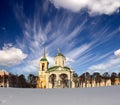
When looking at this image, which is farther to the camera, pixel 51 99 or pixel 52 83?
pixel 52 83

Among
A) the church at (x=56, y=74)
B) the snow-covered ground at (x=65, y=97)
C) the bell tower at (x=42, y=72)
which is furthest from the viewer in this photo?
the bell tower at (x=42, y=72)

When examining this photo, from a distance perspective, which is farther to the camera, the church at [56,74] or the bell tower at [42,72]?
the bell tower at [42,72]

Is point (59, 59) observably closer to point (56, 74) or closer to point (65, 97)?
point (56, 74)

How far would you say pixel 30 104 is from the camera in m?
2.69

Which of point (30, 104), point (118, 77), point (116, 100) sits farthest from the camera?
point (118, 77)

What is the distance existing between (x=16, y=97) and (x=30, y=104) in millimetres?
274

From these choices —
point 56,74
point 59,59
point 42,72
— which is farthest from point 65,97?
point 42,72

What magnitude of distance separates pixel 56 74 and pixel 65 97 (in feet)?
173

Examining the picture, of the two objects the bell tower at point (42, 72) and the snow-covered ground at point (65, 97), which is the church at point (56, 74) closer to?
the bell tower at point (42, 72)

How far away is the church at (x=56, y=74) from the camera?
2144 inches

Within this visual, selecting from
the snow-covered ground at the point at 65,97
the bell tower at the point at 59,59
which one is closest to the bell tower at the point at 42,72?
the bell tower at the point at 59,59

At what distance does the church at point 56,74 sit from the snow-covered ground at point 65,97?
50.5 m

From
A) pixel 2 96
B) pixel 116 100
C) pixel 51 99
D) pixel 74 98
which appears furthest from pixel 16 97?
pixel 116 100

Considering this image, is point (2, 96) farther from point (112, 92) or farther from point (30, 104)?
point (112, 92)
